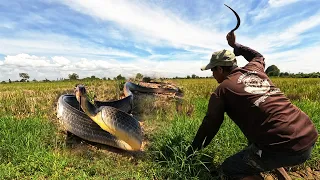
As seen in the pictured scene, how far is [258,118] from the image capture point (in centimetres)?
243

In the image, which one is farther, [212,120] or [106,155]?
[106,155]

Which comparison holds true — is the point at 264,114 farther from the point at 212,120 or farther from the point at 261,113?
the point at 212,120

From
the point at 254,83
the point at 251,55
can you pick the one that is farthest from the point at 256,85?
the point at 251,55

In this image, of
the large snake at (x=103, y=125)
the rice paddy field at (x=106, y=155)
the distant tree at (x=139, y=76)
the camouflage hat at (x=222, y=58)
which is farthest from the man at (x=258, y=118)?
the distant tree at (x=139, y=76)

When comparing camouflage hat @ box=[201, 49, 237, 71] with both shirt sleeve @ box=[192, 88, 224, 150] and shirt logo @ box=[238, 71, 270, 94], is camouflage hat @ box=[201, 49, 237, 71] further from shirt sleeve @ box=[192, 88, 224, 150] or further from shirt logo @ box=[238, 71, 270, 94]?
shirt sleeve @ box=[192, 88, 224, 150]

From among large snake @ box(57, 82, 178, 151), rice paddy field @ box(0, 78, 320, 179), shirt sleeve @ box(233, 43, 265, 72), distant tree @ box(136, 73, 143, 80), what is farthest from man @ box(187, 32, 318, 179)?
distant tree @ box(136, 73, 143, 80)

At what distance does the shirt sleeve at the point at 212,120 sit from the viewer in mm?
2546

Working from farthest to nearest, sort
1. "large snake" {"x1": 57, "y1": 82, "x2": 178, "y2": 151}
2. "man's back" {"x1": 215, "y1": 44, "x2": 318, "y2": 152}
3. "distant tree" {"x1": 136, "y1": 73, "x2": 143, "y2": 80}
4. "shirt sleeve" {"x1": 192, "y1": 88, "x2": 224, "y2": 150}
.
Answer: "distant tree" {"x1": 136, "y1": 73, "x2": 143, "y2": 80} < "large snake" {"x1": 57, "y1": 82, "x2": 178, "y2": 151} < "shirt sleeve" {"x1": 192, "y1": 88, "x2": 224, "y2": 150} < "man's back" {"x1": 215, "y1": 44, "x2": 318, "y2": 152}

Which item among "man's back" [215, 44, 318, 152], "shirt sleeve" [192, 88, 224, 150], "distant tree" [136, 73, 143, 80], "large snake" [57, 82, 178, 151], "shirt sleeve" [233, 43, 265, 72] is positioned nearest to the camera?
"man's back" [215, 44, 318, 152]

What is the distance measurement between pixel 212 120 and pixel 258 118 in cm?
42

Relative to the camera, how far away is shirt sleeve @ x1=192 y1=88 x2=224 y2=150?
255 centimetres

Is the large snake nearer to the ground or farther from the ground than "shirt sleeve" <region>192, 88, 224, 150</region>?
nearer to the ground

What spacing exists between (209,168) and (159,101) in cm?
345

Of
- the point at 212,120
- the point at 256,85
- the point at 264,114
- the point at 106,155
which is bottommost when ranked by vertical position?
the point at 106,155
